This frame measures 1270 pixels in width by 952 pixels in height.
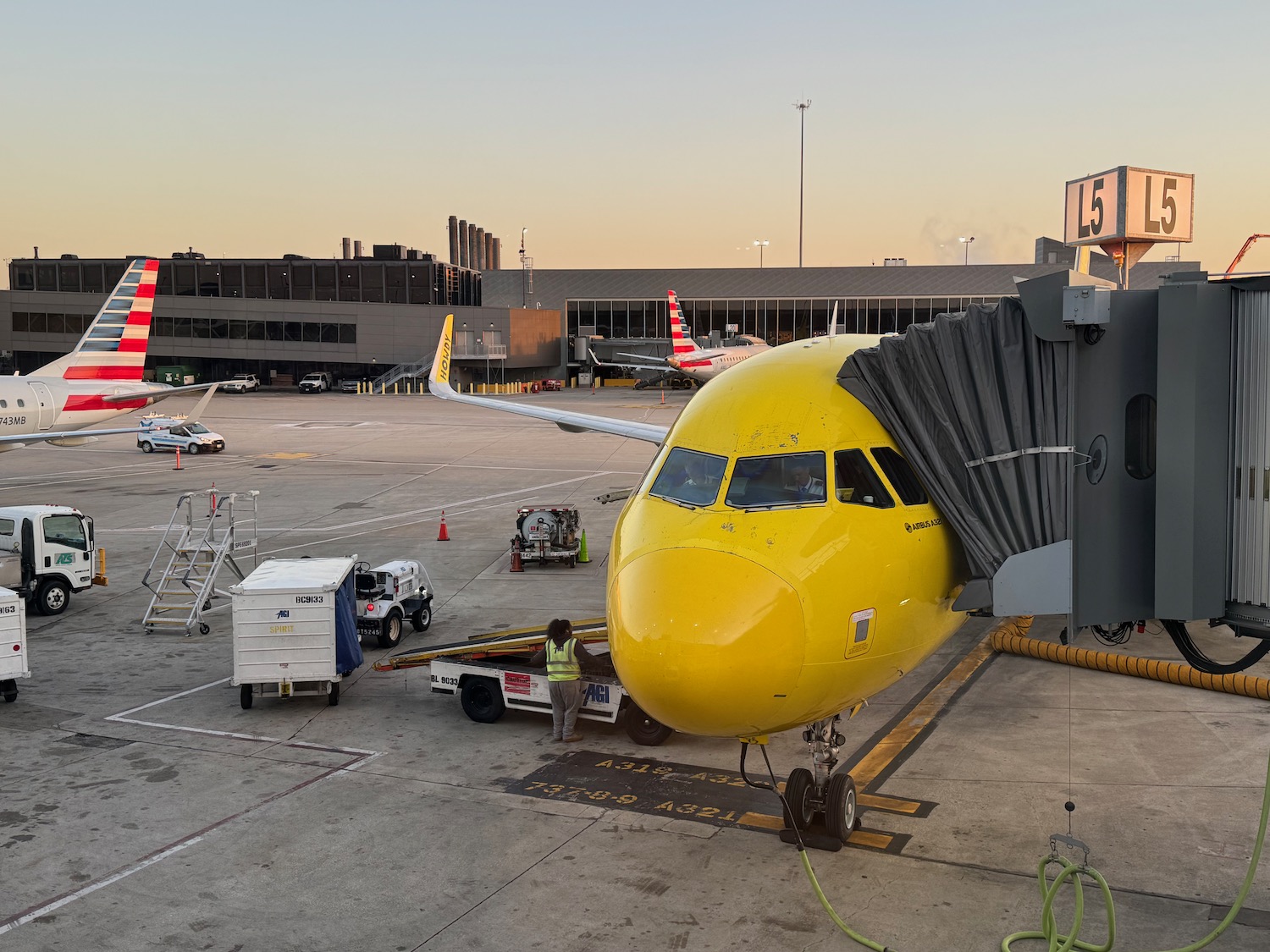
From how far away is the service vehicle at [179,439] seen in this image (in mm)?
56469

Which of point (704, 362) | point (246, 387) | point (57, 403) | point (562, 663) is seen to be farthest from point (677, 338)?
point (562, 663)

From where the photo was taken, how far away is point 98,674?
1977cm

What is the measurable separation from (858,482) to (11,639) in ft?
44.6

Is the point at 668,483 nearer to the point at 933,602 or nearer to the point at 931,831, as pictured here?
the point at 933,602

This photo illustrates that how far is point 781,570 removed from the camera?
9875mm

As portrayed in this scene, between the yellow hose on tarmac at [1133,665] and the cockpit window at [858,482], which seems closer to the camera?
the cockpit window at [858,482]

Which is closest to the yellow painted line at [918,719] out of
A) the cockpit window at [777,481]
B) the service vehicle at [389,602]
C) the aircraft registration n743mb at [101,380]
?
the cockpit window at [777,481]

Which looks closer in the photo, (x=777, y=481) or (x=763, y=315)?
(x=777, y=481)

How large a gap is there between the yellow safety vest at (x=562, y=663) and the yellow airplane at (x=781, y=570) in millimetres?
4250

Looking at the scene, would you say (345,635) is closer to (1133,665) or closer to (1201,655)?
(1201,655)

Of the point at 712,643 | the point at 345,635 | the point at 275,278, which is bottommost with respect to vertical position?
the point at 345,635

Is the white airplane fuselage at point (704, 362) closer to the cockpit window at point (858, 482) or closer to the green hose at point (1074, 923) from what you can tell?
the cockpit window at point (858, 482)

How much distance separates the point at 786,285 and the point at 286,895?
11140 cm

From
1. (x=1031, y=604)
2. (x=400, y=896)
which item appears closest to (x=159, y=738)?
(x=400, y=896)
